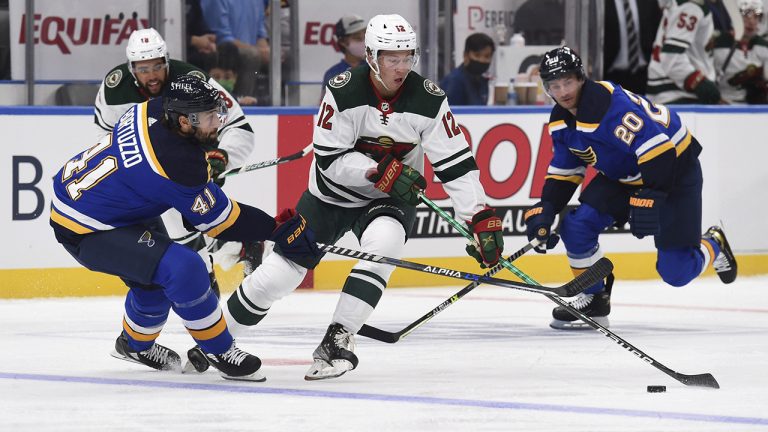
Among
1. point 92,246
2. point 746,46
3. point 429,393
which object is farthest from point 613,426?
point 746,46

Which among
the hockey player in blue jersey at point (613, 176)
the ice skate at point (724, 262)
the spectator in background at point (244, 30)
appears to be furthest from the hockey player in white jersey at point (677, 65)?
the hockey player in blue jersey at point (613, 176)

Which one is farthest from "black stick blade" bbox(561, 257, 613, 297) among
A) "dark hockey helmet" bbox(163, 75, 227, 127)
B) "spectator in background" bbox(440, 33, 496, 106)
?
"spectator in background" bbox(440, 33, 496, 106)

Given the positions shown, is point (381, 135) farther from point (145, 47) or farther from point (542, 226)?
point (145, 47)

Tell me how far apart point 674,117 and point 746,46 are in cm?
349

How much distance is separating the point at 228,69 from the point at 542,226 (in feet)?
8.17

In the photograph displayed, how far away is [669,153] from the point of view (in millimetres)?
5387

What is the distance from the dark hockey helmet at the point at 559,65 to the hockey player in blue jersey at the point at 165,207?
1.33m

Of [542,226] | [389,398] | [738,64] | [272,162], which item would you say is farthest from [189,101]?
[738,64]

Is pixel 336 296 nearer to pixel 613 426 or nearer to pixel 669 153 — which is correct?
pixel 669 153

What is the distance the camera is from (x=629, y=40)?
8.51m

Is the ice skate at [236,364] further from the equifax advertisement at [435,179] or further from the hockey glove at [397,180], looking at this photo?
the equifax advertisement at [435,179]

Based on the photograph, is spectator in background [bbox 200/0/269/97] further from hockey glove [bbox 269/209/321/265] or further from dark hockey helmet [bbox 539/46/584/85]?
hockey glove [bbox 269/209/321/265]

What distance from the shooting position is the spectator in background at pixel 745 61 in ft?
29.1

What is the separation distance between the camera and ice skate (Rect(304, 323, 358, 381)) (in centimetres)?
433
